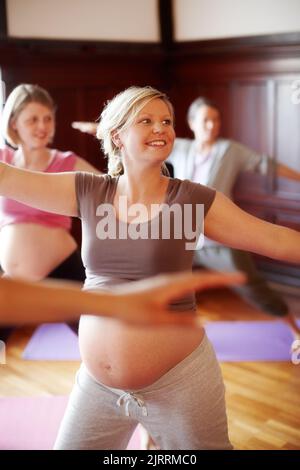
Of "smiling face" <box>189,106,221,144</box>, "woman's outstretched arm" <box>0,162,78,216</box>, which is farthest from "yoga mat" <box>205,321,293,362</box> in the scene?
"woman's outstretched arm" <box>0,162,78,216</box>

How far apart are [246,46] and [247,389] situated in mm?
2421

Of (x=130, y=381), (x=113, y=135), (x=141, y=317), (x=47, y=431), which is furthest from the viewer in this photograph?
(x=47, y=431)

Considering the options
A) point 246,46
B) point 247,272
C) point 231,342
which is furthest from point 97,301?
point 246,46

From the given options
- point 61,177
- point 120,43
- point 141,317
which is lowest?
point 141,317

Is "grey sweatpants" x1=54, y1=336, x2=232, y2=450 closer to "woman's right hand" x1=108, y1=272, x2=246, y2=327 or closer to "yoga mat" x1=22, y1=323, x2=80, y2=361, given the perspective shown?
"woman's right hand" x1=108, y1=272, x2=246, y2=327

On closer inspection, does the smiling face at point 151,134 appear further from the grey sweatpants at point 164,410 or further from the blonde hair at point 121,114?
the grey sweatpants at point 164,410

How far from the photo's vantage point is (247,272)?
3098 mm

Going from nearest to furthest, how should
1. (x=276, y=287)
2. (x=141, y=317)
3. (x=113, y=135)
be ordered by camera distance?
(x=141, y=317) → (x=113, y=135) → (x=276, y=287)

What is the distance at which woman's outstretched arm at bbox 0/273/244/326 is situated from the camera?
0.86 metres

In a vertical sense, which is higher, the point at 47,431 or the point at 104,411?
the point at 104,411

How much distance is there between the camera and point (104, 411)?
5.28 feet
